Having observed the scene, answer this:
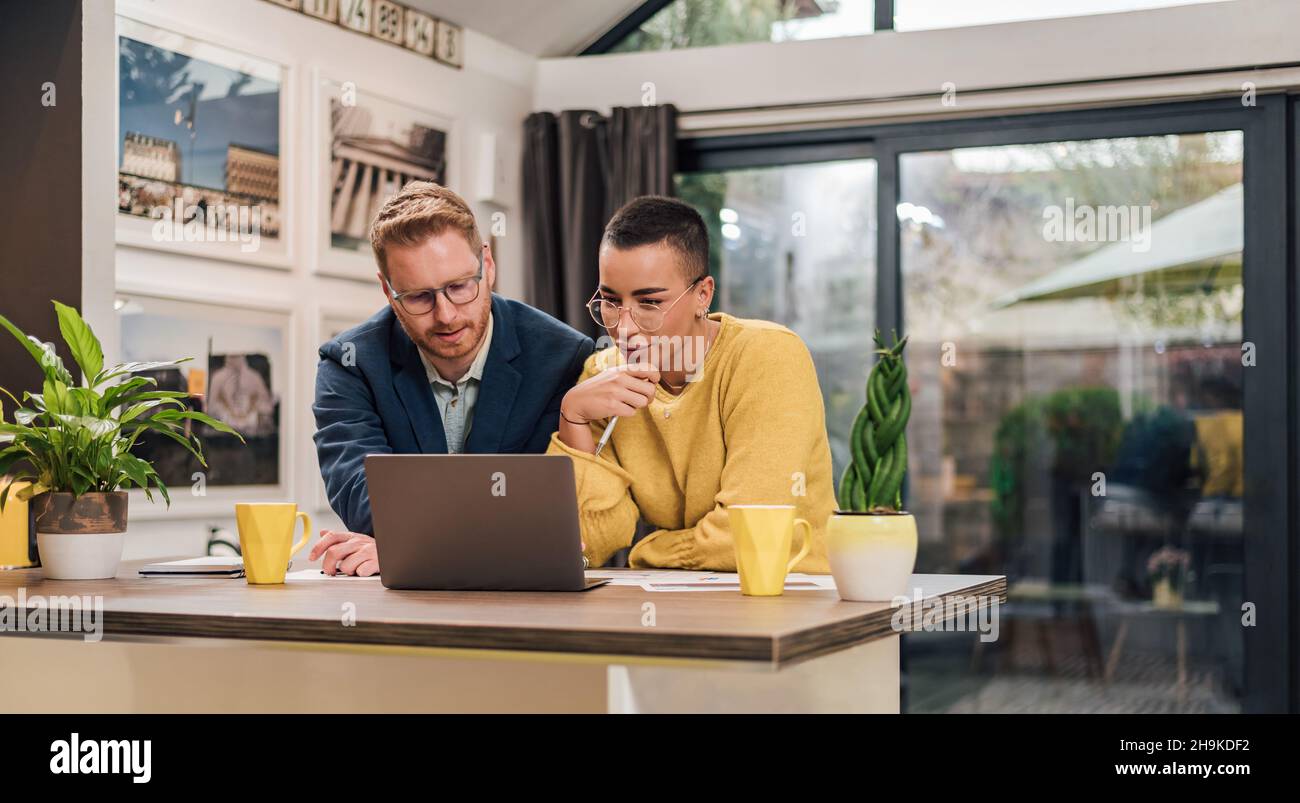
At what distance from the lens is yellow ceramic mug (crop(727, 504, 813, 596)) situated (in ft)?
4.92

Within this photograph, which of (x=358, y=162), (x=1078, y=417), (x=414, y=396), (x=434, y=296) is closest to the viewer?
(x=434, y=296)

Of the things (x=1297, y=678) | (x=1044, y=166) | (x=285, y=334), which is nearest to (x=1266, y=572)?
(x=1297, y=678)

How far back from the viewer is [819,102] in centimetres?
425

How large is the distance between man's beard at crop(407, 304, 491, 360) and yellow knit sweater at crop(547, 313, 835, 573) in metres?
0.28

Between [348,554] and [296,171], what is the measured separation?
198cm

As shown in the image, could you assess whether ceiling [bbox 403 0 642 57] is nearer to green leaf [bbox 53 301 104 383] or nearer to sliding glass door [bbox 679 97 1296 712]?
sliding glass door [bbox 679 97 1296 712]

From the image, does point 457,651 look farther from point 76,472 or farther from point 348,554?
point 76,472

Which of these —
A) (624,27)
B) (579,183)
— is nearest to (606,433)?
(579,183)

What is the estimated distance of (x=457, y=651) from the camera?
1.24 m

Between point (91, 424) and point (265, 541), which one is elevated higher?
point (91, 424)

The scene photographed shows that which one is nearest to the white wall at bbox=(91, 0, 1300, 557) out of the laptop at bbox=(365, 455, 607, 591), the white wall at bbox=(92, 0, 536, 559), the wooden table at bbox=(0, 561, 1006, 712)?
the white wall at bbox=(92, 0, 536, 559)

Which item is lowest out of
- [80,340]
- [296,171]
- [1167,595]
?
[1167,595]
